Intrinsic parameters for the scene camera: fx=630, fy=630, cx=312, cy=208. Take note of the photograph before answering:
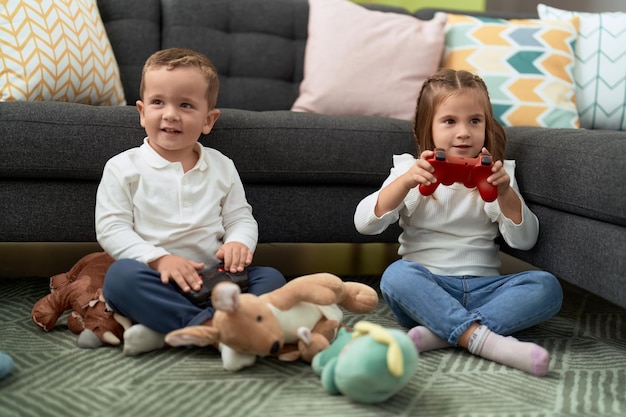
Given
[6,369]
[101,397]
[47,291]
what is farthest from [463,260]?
[47,291]

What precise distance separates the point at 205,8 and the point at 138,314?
1.32 metres

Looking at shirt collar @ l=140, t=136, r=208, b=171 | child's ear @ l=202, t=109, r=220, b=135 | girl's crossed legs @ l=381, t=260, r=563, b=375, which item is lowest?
girl's crossed legs @ l=381, t=260, r=563, b=375

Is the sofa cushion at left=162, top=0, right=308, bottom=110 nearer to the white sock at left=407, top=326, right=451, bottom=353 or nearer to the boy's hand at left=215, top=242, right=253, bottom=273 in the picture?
the boy's hand at left=215, top=242, right=253, bottom=273

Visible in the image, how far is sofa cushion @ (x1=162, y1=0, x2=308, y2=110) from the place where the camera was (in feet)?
6.89

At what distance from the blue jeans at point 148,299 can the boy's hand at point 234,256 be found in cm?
11

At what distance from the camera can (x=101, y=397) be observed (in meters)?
0.93

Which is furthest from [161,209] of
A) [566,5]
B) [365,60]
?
[566,5]

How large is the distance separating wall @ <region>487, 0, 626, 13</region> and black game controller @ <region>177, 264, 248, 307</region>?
106 inches

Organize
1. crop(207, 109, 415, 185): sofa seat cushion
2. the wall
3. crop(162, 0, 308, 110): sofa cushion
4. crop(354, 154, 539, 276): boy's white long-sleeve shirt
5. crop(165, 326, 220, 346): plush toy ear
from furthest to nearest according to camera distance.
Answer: the wall
crop(162, 0, 308, 110): sofa cushion
crop(207, 109, 415, 185): sofa seat cushion
crop(354, 154, 539, 276): boy's white long-sleeve shirt
crop(165, 326, 220, 346): plush toy ear

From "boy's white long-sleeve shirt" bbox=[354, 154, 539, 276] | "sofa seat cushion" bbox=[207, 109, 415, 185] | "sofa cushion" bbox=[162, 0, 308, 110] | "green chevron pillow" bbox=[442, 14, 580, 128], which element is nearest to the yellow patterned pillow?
"sofa cushion" bbox=[162, 0, 308, 110]

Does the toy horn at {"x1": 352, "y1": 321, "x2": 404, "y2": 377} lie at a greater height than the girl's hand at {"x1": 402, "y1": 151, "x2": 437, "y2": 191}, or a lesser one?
lesser

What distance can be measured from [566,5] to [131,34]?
235 centimetres

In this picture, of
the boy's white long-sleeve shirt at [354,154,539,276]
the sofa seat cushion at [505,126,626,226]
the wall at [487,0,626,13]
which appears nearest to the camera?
the sofa seat cushion at [505,126,626,226]

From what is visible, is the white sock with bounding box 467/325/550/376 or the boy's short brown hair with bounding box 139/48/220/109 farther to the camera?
the boy's short brown hair with bounding box 139/48/220/109
